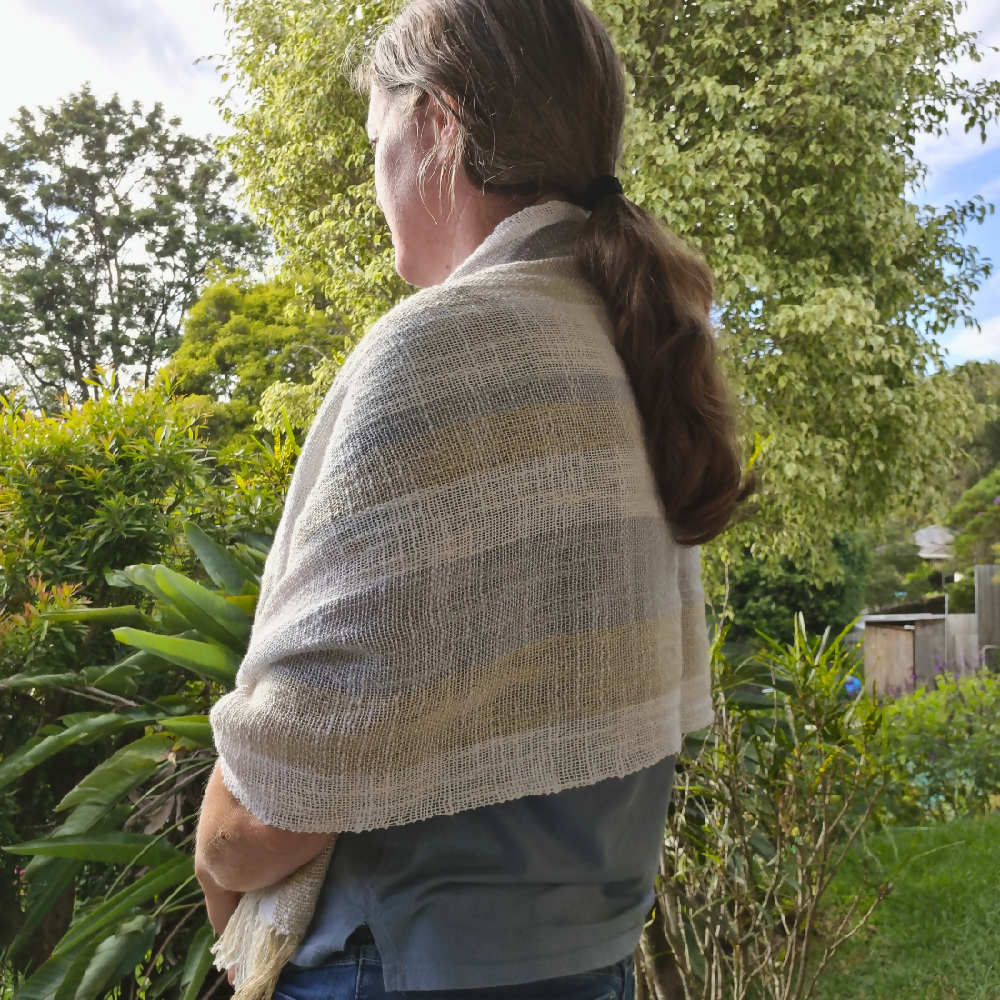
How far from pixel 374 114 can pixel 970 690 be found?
4308 millimetres

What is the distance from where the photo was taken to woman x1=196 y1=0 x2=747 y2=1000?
590 millimetres

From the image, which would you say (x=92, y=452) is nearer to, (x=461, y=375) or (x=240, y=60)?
(x=461, y=375)

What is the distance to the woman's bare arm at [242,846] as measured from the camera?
2.06 feet

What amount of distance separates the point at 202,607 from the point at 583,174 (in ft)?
3.10

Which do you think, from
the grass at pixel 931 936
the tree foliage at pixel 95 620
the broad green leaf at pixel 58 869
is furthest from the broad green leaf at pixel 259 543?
the grass at pixel 931 936

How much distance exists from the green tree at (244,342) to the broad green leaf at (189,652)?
10.5 metres

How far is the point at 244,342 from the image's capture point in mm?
12336

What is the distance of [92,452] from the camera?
6.42 feet

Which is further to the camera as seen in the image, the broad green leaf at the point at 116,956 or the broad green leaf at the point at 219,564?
the broad green leaf at the point at 219,564

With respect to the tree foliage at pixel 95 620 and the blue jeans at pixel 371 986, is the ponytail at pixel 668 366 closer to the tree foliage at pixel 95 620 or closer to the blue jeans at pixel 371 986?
the blue jeans at pixel 371 986

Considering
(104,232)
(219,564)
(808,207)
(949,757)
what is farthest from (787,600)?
(104,232)

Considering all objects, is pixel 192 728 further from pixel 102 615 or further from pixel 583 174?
pixel 583 174

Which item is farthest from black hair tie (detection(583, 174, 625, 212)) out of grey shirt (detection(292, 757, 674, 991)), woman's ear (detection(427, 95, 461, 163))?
grey shirt (detection(292, 757, 674, 991))

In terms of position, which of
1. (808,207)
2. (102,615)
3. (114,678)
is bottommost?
(114,678)
